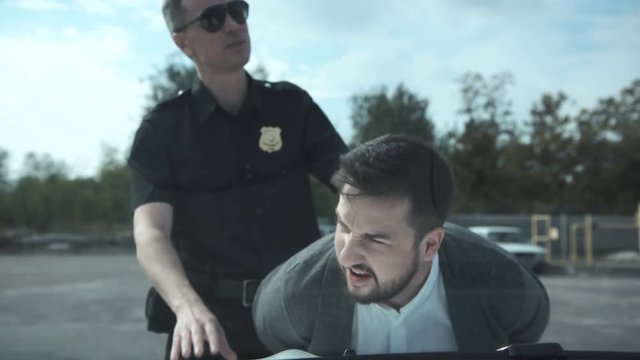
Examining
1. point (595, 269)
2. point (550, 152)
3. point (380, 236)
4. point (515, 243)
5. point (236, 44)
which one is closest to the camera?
point (380, 236)

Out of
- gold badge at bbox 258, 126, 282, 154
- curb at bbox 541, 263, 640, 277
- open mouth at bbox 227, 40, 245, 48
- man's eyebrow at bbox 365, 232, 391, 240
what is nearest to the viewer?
man's eyebrow at bbox 365, 232, 391, 240

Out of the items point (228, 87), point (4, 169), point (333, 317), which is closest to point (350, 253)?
point (333, 317)

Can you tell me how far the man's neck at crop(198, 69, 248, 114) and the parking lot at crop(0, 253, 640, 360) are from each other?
450 mm

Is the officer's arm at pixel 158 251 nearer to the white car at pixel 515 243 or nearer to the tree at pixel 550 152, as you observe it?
the white car at pixel 515 243

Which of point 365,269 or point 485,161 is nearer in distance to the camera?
point 365,269

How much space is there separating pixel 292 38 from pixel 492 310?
78cm

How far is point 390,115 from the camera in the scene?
1942 millimetres

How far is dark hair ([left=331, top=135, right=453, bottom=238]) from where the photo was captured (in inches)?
72.3

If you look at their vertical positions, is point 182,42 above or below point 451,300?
above

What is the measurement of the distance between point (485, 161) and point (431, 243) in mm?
260

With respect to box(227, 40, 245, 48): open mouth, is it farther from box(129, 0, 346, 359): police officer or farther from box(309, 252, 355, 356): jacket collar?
box(309, 252, 355, 356): jacket collar

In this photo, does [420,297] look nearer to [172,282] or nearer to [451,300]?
[451,300]

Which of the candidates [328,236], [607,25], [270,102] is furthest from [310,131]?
[607,25]

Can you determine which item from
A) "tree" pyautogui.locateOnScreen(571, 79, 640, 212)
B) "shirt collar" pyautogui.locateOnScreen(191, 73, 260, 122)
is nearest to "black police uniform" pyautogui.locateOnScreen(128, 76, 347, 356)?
"shirt collar" pyautogui.locateOnScreen(191, 73, 260, 122)
